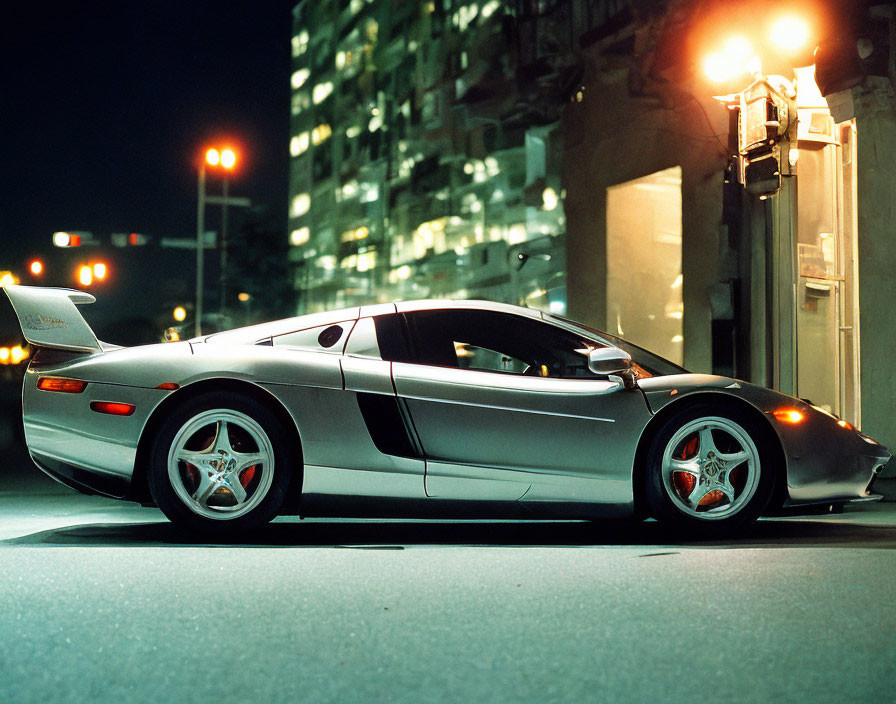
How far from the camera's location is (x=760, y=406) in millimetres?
6090

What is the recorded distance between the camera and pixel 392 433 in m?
5.85

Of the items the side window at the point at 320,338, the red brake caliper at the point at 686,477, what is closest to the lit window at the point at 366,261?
the side window at the point at 320,338

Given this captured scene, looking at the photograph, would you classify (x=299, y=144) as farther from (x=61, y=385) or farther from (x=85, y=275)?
(x=61, y=385)

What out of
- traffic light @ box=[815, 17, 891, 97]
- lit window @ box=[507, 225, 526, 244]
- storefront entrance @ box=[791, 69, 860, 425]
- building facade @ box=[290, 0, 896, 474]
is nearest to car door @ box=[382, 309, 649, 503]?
building facade @ box=[290, 0, 896, 474]

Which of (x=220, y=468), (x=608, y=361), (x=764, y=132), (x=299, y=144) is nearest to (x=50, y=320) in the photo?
(x=220, y=468)

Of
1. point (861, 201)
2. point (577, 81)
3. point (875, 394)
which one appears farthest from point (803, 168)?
point (577, 81)

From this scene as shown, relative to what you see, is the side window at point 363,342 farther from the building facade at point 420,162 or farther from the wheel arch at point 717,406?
the building facade at point 420,162

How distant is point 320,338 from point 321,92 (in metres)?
73.7

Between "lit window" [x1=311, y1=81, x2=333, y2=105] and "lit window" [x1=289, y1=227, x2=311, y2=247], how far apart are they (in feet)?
29.8

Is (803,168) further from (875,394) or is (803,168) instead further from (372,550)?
(372,550)

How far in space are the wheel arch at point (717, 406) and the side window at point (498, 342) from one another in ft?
1.49

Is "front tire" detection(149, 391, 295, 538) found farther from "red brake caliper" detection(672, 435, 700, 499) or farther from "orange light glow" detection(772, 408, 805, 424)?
"orange light glow" detection(772, 408, 805, 424)

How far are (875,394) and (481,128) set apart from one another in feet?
95.7

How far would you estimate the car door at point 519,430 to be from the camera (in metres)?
5.84
